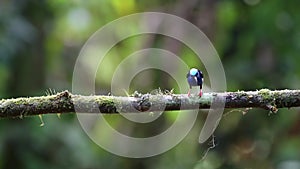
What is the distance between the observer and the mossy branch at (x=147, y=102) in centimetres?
152

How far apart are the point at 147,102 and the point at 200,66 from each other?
2692mm

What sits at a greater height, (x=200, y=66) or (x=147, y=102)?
(x=200, y=66)

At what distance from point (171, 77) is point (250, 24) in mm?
750

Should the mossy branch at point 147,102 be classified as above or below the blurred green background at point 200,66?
below

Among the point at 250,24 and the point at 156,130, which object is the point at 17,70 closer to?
the point at 156,130

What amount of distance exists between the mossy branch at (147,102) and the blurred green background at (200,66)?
6.90 ft

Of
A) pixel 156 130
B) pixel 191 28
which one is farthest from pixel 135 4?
pixel 156 130

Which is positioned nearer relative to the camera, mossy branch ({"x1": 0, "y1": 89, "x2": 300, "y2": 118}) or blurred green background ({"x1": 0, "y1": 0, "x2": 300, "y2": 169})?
mossy branch ({"x1": 0, "y1": 89, "x2": 300, "y2": 118})

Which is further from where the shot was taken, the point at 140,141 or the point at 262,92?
the point at 140,141

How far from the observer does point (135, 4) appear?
5070 millimetres

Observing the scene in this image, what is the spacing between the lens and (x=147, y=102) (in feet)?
5.05

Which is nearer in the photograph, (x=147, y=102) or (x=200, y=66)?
(x=147, y=102)

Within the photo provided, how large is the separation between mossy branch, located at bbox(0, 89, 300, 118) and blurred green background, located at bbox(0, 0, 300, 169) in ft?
6.90

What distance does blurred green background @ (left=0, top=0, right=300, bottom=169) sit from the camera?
13.3 ft
